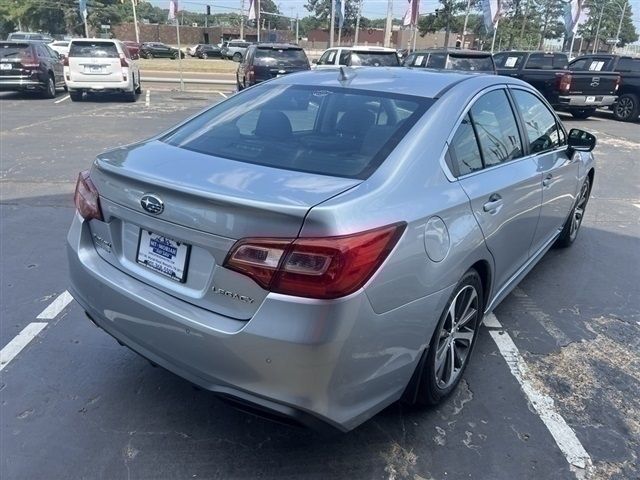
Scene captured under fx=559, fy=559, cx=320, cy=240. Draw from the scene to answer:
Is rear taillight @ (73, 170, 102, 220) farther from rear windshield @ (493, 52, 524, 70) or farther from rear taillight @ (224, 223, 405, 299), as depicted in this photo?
rear windshield @ (493, 52, 524, 70)

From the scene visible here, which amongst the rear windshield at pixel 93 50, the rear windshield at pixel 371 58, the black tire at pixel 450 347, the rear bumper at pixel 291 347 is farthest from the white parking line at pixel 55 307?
the rear windshield at pixel 93 50

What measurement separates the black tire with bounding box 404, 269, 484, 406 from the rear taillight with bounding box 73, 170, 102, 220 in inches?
65.9

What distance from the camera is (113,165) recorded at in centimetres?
260

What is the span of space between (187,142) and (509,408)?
86.9 inches

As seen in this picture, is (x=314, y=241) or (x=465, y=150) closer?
(x=314, y=241)

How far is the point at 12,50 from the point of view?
15.4 meters

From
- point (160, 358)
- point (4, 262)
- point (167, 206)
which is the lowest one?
point (4, 262)

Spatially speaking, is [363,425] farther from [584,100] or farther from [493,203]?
[584,100]

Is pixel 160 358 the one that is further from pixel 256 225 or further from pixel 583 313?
pixel 583 313

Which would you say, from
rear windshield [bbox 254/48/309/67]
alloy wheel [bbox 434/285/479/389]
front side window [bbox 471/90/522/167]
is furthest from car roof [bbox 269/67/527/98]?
rear windshield [bbox 254/48/309/67]

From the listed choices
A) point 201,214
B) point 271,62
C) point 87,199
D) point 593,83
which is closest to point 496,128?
point 201,214

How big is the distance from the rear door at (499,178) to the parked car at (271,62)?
12.7 meters

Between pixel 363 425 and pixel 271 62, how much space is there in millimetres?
14266

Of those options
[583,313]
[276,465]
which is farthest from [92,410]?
[583,313]
